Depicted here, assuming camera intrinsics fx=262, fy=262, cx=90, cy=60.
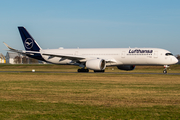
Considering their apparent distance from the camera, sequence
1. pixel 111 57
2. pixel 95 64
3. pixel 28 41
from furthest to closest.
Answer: pixel 28 41 < pixel 111 57 < pixel 95 64

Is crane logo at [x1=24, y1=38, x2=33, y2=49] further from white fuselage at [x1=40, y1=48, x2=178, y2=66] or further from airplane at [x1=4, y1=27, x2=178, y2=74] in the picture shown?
white fuselage at [x1=40, y1=48, x2=178, y2=66]

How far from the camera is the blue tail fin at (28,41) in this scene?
4844 centimetres

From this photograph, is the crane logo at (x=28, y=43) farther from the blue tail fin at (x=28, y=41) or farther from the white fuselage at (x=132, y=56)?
the white fuselage at (x=132, y=56)

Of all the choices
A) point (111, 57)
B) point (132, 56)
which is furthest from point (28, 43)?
point (132, 56)

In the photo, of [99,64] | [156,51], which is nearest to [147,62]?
[156,51]

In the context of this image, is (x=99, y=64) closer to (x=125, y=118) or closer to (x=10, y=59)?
(x=125, y=118)

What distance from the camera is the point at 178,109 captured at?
10.1 m

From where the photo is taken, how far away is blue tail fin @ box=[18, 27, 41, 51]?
1907 inches

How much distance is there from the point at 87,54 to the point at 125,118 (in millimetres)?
36428

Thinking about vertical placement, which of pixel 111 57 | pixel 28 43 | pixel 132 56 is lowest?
pixel 111 57

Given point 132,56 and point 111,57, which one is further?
point 111,57

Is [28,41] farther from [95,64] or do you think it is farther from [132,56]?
[132,56]

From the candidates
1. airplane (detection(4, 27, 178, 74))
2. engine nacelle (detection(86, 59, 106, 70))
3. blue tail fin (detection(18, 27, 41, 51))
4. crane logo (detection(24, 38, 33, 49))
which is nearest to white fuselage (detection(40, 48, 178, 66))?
airplane (detection(4, 27, 178, 74))

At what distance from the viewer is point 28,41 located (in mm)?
48438
